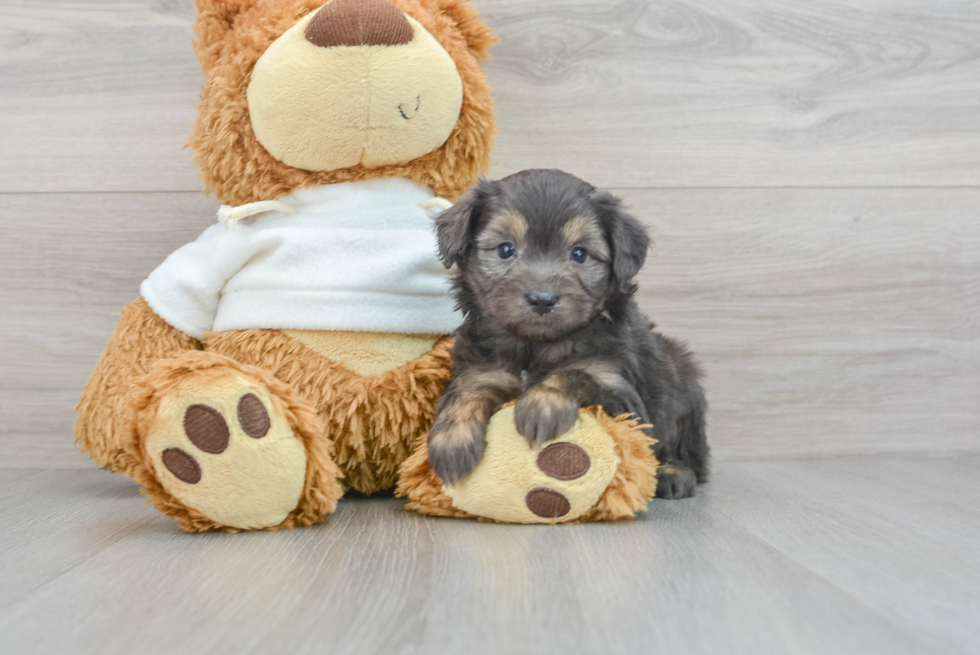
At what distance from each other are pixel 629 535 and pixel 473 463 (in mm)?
334

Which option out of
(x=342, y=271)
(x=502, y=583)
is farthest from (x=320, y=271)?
(x=502, y=583)

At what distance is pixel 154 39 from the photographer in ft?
8.24

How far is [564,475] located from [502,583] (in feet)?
1.21

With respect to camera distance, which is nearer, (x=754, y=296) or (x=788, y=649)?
(x=788, y=649)

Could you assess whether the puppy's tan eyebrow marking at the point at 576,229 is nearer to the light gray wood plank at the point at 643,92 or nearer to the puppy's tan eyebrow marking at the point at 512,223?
the puppy's tan eyebrow marking at the point at 512,223

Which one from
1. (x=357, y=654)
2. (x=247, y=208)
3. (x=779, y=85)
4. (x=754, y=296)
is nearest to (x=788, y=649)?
(x=357, y=654)

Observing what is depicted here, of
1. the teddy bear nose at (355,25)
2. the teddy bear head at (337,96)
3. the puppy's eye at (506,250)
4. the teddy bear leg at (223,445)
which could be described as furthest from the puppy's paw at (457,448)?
the teddy bear nose at (355,25)

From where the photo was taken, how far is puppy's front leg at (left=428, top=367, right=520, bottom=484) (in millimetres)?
1646

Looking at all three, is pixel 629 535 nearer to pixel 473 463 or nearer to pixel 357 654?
pixel 473 463

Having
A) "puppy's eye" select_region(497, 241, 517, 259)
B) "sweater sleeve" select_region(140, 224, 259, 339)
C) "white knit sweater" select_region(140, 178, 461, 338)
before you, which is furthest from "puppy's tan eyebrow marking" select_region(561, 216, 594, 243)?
"sweater sleeve" select_region(140, 224, 259, 339)

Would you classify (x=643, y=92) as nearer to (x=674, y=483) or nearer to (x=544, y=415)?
(x=674, y=483)

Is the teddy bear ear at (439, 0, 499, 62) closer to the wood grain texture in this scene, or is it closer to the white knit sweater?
the white knit sweater

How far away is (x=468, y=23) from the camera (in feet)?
6.95

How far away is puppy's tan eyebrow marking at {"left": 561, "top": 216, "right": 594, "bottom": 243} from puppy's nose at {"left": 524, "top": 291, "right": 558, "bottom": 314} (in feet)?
0.51
